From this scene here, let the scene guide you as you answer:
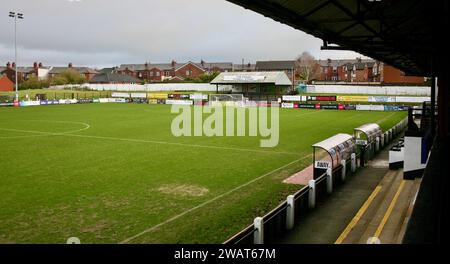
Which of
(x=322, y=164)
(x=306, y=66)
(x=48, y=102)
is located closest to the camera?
(x=322, y=164)

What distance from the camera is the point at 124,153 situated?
24250 millimetres

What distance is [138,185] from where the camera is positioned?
17.0 metres

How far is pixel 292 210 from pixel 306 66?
11384 cm

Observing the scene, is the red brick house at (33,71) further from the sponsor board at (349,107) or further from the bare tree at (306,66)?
the sponsor board at (349,107)

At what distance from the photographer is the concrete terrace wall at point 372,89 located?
244 ft

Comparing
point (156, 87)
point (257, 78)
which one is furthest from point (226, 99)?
point (156, 87)

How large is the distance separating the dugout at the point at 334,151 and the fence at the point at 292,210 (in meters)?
0.30

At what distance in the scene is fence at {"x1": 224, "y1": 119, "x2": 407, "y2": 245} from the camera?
992 centimetres

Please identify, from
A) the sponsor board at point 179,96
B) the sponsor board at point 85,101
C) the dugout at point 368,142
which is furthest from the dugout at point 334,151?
the sponsor board at point 85,101

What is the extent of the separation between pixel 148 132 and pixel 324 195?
69.8 feet

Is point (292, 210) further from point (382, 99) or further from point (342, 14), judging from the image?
point (382, 99)
